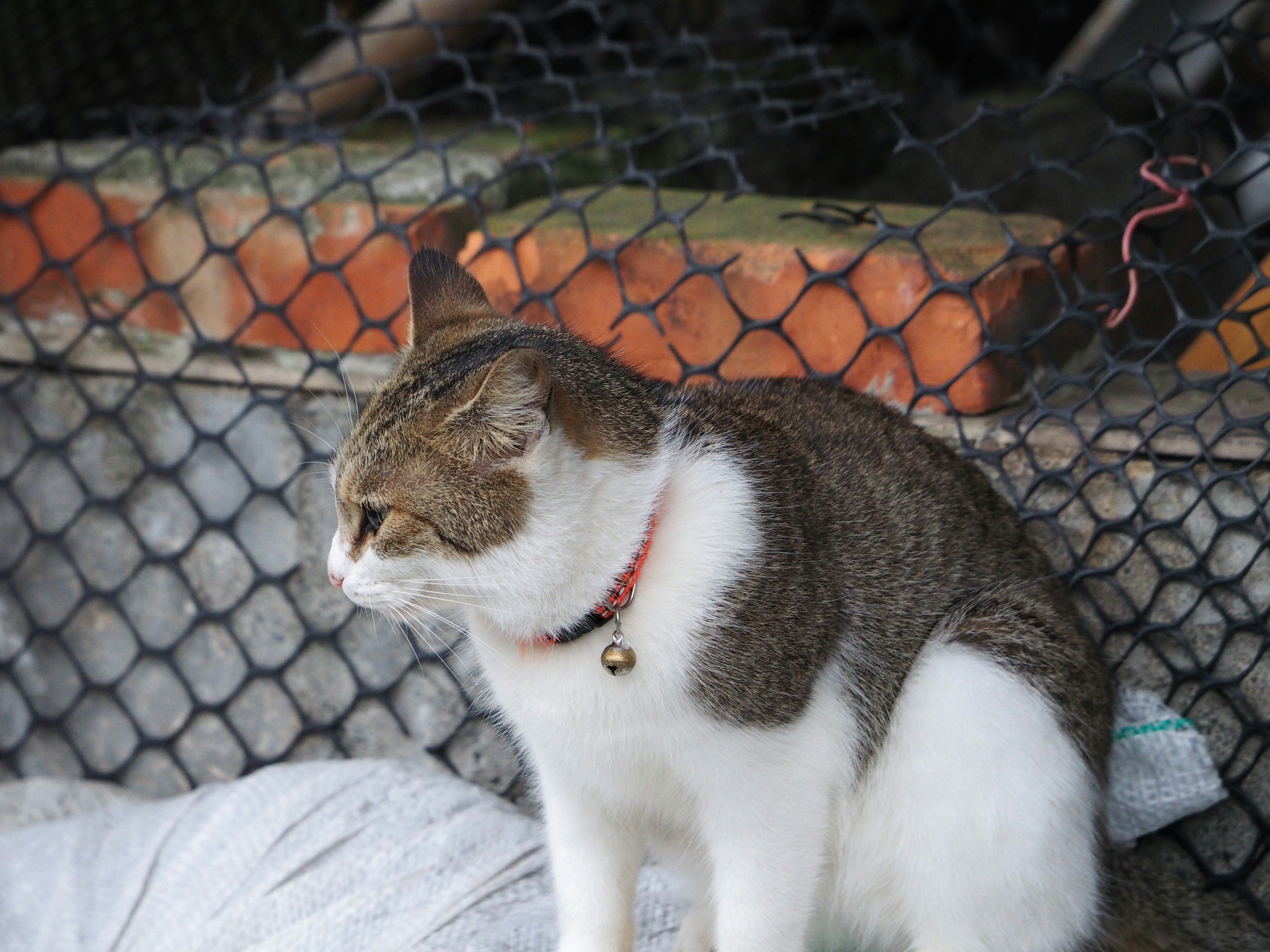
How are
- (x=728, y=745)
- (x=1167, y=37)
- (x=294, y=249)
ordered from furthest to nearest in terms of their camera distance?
(x=1167, y=37), (x=294, y=249), (x=728, y=745)

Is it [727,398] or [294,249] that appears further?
[294,249]

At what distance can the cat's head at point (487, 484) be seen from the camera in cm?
100

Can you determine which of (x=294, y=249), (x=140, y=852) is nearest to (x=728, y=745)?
(x=140, y=852)

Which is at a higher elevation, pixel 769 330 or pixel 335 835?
pixel 769 330

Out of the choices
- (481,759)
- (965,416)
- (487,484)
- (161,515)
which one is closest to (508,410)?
(487,484)

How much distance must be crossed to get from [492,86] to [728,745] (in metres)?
1.24

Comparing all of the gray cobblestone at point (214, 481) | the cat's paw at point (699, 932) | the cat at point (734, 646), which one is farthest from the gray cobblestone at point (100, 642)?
the cat's paw at point (699, 932)

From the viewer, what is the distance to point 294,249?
5.79 ft

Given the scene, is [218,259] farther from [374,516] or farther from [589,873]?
[589,873]

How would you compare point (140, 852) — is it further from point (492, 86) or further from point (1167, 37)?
point (1167, 37)

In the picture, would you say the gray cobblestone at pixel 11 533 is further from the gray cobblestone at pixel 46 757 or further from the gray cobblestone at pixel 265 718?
the gray cobblestone at pixel 265 718

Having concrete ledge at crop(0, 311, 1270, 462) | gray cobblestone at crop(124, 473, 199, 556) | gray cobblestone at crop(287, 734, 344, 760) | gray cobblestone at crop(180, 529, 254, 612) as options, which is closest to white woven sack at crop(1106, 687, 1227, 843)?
concrete ledge at crop(0, 311, 1270, 462)

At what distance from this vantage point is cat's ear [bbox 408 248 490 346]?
1.21m

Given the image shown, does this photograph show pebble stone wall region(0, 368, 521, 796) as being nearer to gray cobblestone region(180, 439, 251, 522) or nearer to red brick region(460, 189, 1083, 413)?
gray cobblestone region(180, 439, 251, 522)
